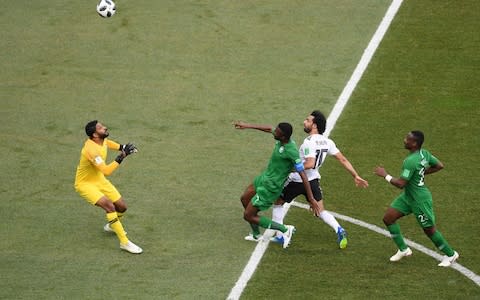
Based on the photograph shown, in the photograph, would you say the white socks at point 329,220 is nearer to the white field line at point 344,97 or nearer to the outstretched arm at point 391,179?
the white field line at point 344,97

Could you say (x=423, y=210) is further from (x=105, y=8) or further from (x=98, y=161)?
(x=105, y=8)

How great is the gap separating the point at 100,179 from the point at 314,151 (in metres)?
3.48

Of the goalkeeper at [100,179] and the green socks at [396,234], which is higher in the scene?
the goalkeeper at [100,179]

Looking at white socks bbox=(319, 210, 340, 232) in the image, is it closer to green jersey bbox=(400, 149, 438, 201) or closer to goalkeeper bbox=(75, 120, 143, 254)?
green jersey bbox=(400, 149, 438, 201)

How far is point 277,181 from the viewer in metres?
16.1

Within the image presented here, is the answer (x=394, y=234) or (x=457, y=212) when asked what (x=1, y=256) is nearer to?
(x=394, y=234)

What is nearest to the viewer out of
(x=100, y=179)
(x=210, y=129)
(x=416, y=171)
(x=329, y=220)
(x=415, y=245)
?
(x=416, y=171)

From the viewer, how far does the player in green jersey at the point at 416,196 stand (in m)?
15.4

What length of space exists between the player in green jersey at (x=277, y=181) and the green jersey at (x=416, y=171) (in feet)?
4.69

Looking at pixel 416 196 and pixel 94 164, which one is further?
pixel 94 164

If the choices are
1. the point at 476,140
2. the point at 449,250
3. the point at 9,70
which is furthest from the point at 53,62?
the point at 449,250

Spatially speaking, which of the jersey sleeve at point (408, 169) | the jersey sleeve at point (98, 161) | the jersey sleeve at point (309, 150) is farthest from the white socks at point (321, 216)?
the jersey sleeve at point (98, 161)

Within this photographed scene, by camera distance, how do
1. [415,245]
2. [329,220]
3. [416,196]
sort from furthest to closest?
[415,245] → [329,220] → [416,196]

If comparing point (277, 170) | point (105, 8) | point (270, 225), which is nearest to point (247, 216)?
point (270, 225)
